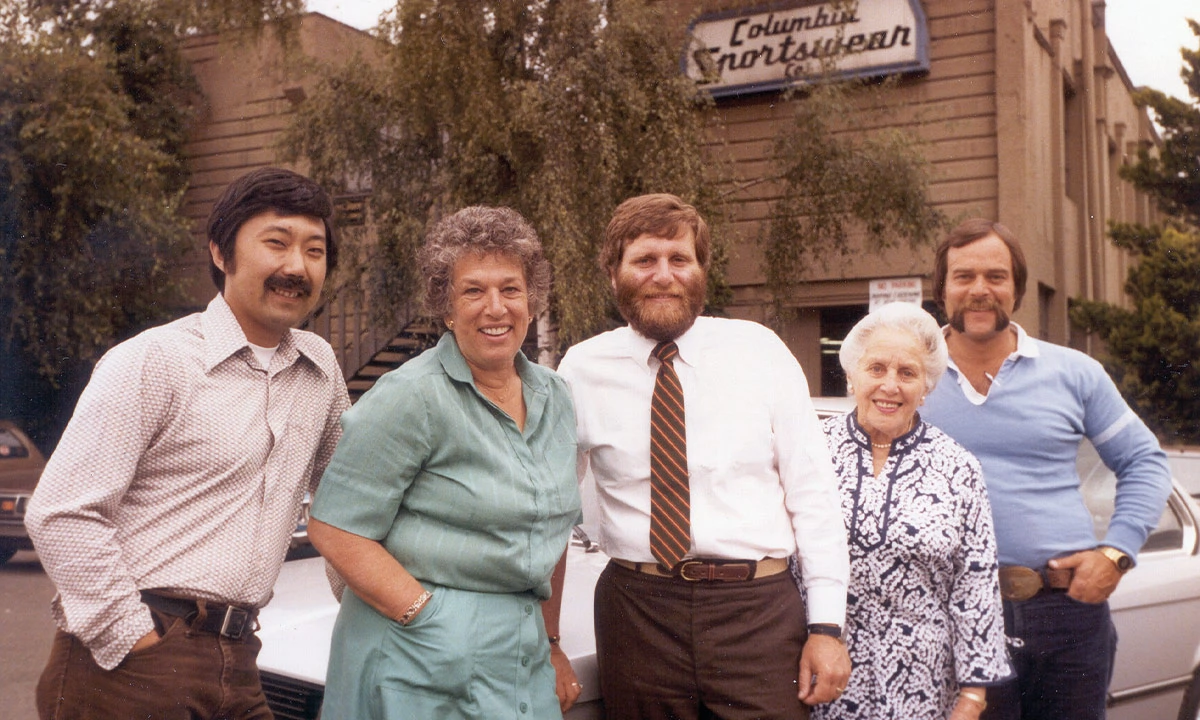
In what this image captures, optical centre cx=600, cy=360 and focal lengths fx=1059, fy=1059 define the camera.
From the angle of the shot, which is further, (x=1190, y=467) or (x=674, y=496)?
(x=1190, y=467)

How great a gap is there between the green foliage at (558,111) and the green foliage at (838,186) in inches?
52.6

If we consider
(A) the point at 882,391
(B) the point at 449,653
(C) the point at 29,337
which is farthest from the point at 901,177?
(C) the point at 29,337

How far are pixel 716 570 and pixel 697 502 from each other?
17cm

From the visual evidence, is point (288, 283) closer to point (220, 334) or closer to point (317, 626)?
point (220, 334)

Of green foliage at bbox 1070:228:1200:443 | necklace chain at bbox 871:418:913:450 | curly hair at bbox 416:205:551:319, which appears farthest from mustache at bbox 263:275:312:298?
green foliage at bbox 1070:228:1200:443

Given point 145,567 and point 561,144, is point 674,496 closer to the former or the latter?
point 145,567

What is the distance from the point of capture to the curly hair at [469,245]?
2.44 m

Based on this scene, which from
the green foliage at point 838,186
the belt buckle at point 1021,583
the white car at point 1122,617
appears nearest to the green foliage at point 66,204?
the green foliage at point 838,186

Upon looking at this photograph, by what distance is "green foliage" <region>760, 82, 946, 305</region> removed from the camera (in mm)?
11961

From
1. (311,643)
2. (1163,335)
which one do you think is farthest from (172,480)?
(1163,335)

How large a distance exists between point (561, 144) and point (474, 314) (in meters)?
8.22

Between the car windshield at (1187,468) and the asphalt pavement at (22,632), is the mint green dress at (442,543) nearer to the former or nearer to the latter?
the asphalt pavement at (22,632)

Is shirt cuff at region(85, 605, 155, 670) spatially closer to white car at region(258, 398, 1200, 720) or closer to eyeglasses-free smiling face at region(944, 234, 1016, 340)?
white car at region(258, 398, 1200, 720)

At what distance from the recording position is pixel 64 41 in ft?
50.9
